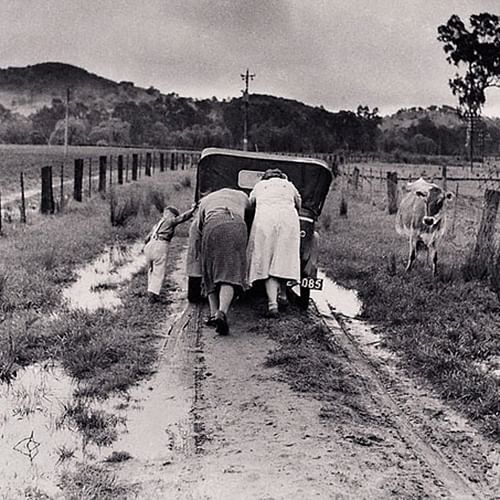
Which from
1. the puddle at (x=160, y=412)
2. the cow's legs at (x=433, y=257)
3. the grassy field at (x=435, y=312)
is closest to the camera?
the puddle at (x=160, y=412)

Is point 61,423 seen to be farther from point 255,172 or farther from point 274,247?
point 255,172

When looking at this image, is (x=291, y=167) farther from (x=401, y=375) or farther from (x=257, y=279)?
(x=401, y=375)

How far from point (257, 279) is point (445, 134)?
102 m

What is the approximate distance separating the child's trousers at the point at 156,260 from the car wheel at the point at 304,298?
1838 mm

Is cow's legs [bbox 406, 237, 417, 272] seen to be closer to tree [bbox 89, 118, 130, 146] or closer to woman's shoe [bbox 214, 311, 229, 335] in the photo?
woman's shoe [bbox 214, 311, 229, 335]

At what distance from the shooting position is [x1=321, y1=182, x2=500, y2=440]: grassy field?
736cm

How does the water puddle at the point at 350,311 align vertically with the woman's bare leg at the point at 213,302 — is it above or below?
below

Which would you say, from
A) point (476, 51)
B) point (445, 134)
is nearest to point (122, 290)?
point (476, 51)

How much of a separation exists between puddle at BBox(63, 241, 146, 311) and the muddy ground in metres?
2.16

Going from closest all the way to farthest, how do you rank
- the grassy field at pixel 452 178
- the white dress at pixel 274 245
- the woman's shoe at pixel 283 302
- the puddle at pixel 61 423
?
the puddle at pixel 61 423 → the white dress at pixel 274 245 → the woman's shoe at pixel 283 302 → the grassy field at pixel 452 178

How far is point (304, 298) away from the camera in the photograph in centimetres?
1057

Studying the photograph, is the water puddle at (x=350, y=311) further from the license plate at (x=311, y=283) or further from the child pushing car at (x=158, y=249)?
the child pushing car at (x=158, y=249)

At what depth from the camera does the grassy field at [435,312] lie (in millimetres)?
7359

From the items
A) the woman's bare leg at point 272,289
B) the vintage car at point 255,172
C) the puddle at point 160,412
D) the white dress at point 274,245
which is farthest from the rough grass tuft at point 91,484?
the vintage car at point 255,172
